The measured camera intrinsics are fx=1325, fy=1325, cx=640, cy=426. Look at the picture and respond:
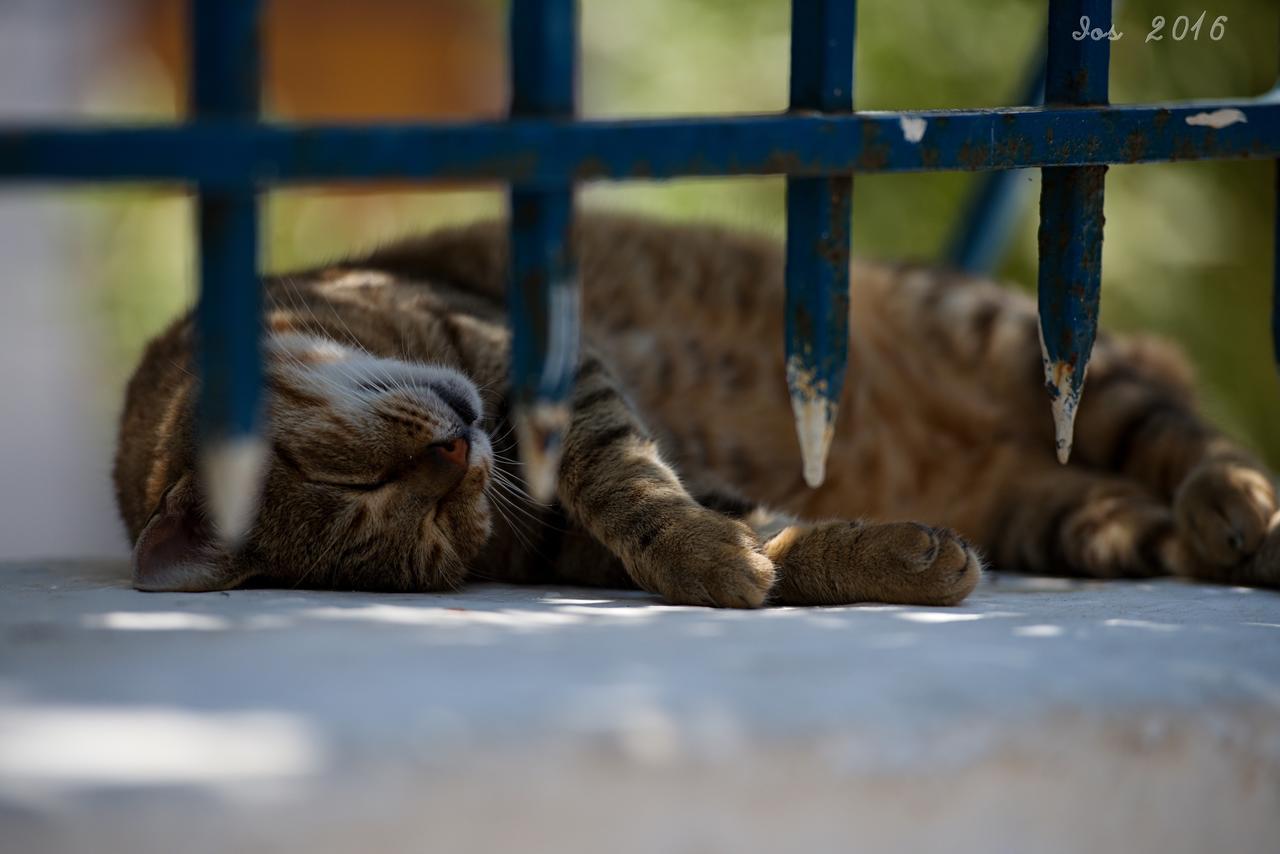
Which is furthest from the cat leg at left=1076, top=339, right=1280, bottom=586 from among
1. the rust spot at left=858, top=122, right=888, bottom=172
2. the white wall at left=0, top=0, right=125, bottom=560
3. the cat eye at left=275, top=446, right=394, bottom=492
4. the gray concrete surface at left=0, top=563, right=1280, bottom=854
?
the white wall at left=0, top=0, right=125, bottom=560

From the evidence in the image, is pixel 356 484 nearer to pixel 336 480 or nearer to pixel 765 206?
pixel 336 480

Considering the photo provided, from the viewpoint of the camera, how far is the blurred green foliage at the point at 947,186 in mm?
5105

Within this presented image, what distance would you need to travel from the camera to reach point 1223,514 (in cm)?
215

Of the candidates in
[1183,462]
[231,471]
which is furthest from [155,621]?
[1183,462]

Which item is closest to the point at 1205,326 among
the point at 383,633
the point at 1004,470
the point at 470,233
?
the point at 1004,470

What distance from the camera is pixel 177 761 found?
1029 mm

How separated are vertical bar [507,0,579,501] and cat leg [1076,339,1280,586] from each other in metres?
1.25

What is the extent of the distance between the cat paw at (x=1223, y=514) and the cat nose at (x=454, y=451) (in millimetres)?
1204

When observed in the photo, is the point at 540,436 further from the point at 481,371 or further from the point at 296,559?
the point at 481,371

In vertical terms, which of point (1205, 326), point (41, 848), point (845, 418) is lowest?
point (41, 848)

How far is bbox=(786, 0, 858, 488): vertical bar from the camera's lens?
1.49m

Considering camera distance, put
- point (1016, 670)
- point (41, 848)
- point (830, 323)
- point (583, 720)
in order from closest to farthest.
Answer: point (41, 848)
point (583, 720)
point (1016, 670)
point (830, 323)

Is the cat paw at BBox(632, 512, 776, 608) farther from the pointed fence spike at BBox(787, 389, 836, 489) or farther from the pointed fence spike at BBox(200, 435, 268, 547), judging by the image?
the pointed fence spike at BBox(200, 435, 268, 547)

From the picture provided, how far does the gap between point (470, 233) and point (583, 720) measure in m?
2.03
